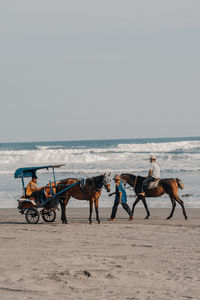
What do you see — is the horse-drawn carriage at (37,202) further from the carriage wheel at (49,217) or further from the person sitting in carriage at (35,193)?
the carriage wheel at (49,217)

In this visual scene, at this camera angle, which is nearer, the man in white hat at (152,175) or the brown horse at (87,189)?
the brown horse at (87,189)

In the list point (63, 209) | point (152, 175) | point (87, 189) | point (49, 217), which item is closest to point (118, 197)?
point (87, 189)

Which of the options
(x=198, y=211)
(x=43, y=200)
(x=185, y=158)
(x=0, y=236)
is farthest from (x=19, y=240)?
(x=185, y=158)

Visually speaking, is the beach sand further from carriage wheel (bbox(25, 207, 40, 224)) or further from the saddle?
the saddle

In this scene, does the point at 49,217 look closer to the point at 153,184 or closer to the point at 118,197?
the point at 118,197

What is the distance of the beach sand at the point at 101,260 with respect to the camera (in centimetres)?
695

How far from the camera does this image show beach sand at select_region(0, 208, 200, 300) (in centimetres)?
695

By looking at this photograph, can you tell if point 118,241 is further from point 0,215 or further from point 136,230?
point 0,215

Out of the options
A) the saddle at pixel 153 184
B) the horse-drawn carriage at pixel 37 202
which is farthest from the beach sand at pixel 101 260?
the saddle at pixel 153 184

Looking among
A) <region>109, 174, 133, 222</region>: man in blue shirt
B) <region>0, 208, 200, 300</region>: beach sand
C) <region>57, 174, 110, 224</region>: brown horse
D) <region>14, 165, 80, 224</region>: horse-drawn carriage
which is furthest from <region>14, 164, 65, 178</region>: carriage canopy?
<region>109, 174, 133, 222</region>: man in blue shirt

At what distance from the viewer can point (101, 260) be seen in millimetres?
8875

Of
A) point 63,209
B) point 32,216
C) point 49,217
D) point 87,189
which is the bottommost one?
point 49,217

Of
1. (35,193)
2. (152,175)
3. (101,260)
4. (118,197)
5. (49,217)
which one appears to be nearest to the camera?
(101,260)

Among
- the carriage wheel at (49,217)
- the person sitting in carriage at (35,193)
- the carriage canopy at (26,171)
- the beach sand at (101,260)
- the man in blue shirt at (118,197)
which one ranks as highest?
the carriage canopy at (26,171)
